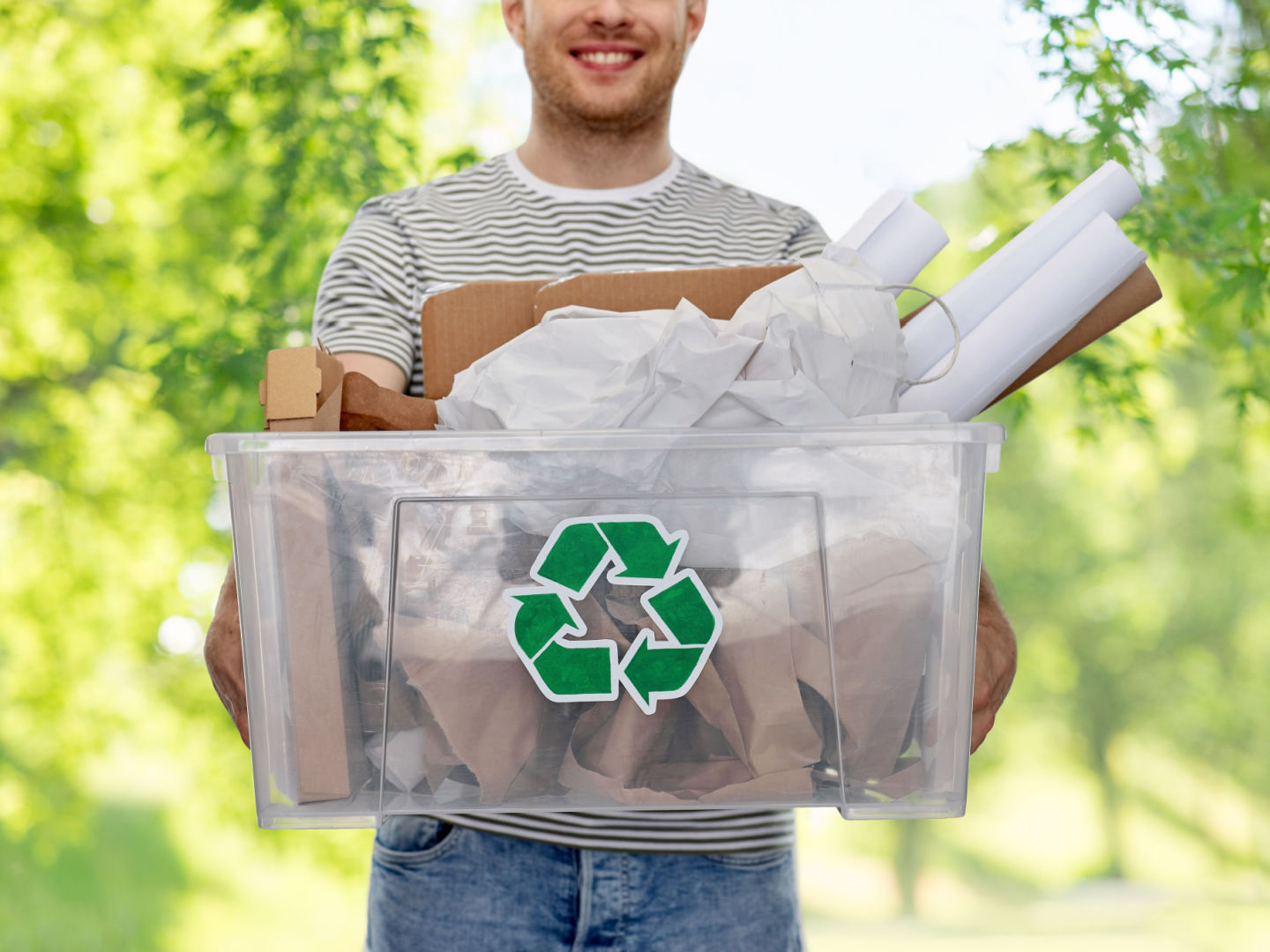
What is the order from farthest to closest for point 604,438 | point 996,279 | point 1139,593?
point 1139,593 → point 996,279 → point 604,438

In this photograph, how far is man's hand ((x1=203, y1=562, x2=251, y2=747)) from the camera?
741 millimetres

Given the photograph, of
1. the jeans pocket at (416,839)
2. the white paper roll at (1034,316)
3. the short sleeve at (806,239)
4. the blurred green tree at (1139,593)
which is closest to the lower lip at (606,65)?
the short sleeve at (806,239)

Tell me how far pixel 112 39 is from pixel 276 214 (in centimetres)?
234

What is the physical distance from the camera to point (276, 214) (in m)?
2.43

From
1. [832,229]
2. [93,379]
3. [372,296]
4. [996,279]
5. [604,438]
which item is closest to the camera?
[604,438]

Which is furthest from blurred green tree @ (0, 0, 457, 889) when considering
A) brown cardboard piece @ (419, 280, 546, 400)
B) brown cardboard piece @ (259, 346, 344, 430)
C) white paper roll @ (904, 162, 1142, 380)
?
white paper roll @ (904, 162, 1142, 380)

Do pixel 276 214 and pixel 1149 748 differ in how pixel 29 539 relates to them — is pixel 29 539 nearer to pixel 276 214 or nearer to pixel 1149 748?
pixel 276 214

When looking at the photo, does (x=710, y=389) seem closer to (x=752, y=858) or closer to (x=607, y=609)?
(x=607, y=609)

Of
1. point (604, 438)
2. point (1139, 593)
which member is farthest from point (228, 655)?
point (1139, 593)

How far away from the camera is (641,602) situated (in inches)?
24.6

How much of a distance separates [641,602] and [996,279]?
13.0 inches

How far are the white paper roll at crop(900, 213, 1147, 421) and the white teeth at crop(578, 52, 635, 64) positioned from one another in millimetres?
476

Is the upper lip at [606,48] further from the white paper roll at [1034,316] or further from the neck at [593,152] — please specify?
the white paper roll at [1034,316]

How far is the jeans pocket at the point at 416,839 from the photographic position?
3.13 feet
